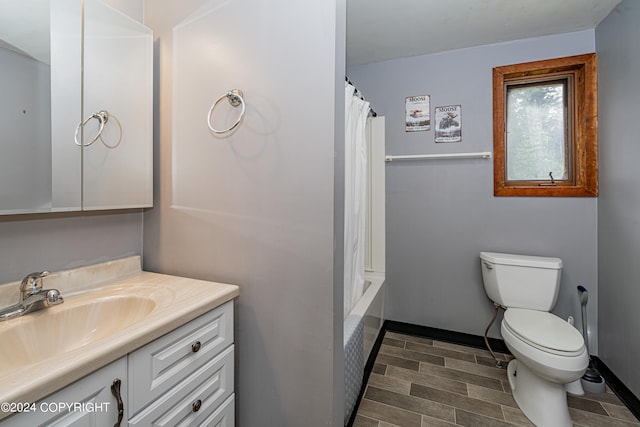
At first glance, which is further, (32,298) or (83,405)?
(32,298)

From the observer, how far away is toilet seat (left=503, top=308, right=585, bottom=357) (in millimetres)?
1405

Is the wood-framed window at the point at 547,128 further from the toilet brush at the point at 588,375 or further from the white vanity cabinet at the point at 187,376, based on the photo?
the white vanity cabinet at the point at 187,376

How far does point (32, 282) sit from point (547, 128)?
3.05 m

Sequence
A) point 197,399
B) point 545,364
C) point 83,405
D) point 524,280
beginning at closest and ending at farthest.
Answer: point 83,405, point 197,399, point 545,364, point 524,280

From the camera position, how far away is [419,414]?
1.55 meters

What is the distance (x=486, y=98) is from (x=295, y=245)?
203cm

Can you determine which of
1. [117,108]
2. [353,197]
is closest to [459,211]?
[353,197]

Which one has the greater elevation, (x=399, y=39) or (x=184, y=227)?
(x=399, y=39)

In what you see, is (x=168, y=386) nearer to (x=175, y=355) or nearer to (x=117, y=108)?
(x=175, y=355)

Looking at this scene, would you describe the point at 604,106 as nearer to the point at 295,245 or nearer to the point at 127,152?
the point at 295,245

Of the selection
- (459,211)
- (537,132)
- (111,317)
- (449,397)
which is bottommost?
(449,397)

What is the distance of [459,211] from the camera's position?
227cm

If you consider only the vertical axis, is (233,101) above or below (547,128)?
below

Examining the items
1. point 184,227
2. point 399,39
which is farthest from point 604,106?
point 184,227
